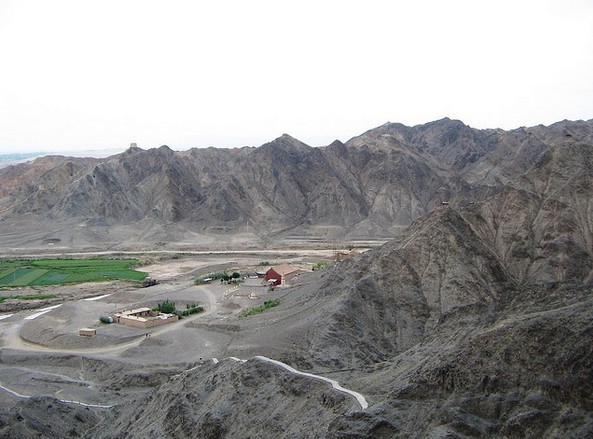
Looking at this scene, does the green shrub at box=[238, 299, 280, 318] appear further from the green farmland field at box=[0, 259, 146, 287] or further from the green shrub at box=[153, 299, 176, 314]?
the green farmland field at box=[0, 259, 146, 287]

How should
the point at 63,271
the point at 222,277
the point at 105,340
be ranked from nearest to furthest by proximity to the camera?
the point at 105,340
the point at 222,277
the point at 63,271

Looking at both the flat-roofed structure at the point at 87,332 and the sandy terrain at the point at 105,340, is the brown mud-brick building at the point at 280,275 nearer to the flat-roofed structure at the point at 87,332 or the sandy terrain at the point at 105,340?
the sandy terrain at the point at 105,340

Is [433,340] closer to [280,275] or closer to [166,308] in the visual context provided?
[166,308]

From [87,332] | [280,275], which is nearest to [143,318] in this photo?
[87,332]

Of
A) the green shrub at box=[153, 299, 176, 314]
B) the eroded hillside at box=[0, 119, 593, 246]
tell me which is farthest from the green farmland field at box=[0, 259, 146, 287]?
the green shrub at box=[153, 299, 176, 314]

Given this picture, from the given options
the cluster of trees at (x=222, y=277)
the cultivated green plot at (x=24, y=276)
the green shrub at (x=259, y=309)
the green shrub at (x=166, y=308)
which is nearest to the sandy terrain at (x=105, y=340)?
the green shrub at (x=259, y=309)

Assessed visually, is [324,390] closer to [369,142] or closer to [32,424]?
[32,424]
